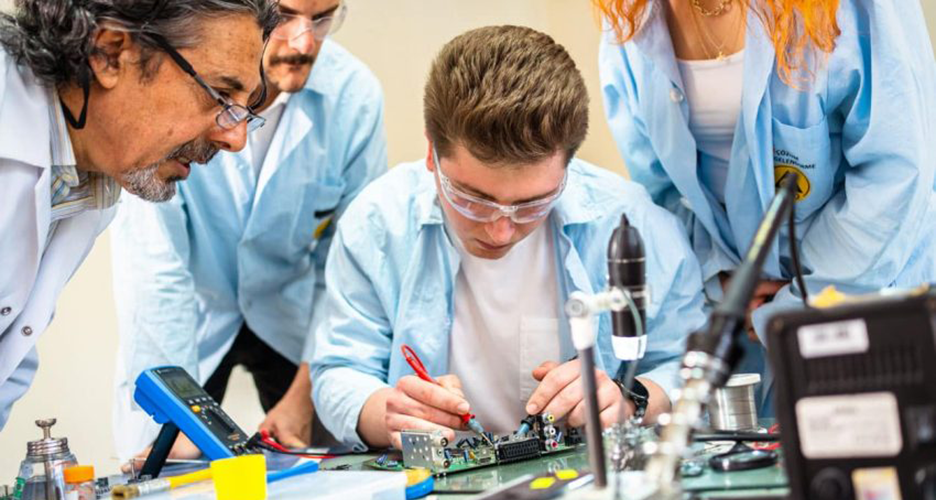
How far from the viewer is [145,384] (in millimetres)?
1755

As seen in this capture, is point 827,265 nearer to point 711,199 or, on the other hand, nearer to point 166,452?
point 711,199

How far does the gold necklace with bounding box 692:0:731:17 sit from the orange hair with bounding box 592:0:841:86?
35 millimetres

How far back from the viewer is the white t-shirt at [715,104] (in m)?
1.98

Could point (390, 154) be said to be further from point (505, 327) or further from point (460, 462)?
point (460, 462)

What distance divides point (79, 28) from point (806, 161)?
135 cm

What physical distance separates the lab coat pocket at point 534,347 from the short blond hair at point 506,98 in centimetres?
37

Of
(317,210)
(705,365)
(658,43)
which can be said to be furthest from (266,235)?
(705,365)

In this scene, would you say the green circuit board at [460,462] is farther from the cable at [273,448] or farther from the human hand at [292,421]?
the human hand at [292,421]

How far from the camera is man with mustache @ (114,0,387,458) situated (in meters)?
2.46

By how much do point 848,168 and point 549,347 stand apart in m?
0.70

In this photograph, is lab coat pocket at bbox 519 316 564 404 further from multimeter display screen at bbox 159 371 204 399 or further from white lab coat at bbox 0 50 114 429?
white lab coat at bbox 0 50 114 429

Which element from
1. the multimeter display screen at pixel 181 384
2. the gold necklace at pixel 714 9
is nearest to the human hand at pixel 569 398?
the multimeter display screen at pixel 181 384

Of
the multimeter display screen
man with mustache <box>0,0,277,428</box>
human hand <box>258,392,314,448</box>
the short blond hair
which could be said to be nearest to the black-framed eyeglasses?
man with mustache <box>0,0,277,428</box>

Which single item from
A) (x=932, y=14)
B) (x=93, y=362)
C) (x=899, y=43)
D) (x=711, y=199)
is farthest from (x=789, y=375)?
(x=93, y=362)
